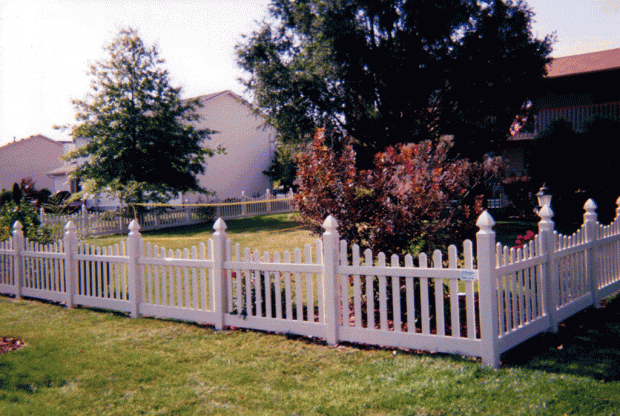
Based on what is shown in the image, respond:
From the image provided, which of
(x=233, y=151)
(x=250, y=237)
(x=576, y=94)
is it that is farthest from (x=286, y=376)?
(x=233, y=151)

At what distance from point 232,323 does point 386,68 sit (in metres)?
13.0

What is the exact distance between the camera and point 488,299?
4750 millimetres

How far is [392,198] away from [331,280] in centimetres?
140

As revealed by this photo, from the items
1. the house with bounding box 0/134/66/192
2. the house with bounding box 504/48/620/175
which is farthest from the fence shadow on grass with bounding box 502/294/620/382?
the house with bounding box 0/134/66/192

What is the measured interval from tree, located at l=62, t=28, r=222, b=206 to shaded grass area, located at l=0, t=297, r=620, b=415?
15914mm

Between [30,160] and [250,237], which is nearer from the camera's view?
[250,237]

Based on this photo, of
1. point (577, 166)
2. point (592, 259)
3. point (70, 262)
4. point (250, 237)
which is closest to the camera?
point (592, 259)

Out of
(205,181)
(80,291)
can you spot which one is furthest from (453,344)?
(205,181)

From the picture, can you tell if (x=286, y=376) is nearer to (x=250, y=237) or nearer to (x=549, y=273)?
(x=549, y=273)

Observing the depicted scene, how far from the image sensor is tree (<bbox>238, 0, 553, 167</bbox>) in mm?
16547

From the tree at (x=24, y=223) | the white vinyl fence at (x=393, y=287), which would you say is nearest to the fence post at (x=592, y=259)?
the white vinyl fence at (x=393, y=287)

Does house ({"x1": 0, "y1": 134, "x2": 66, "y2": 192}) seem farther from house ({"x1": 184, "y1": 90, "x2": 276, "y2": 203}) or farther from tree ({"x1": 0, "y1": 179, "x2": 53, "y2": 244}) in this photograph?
tree ({"x1": 0, "y1": 179, "x2": 53, "y2": 244})

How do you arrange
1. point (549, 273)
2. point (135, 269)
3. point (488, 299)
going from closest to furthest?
point (488, 299) → point (549, 273) → point (135, 269)

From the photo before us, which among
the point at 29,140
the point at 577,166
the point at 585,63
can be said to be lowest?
the point at 577,166
